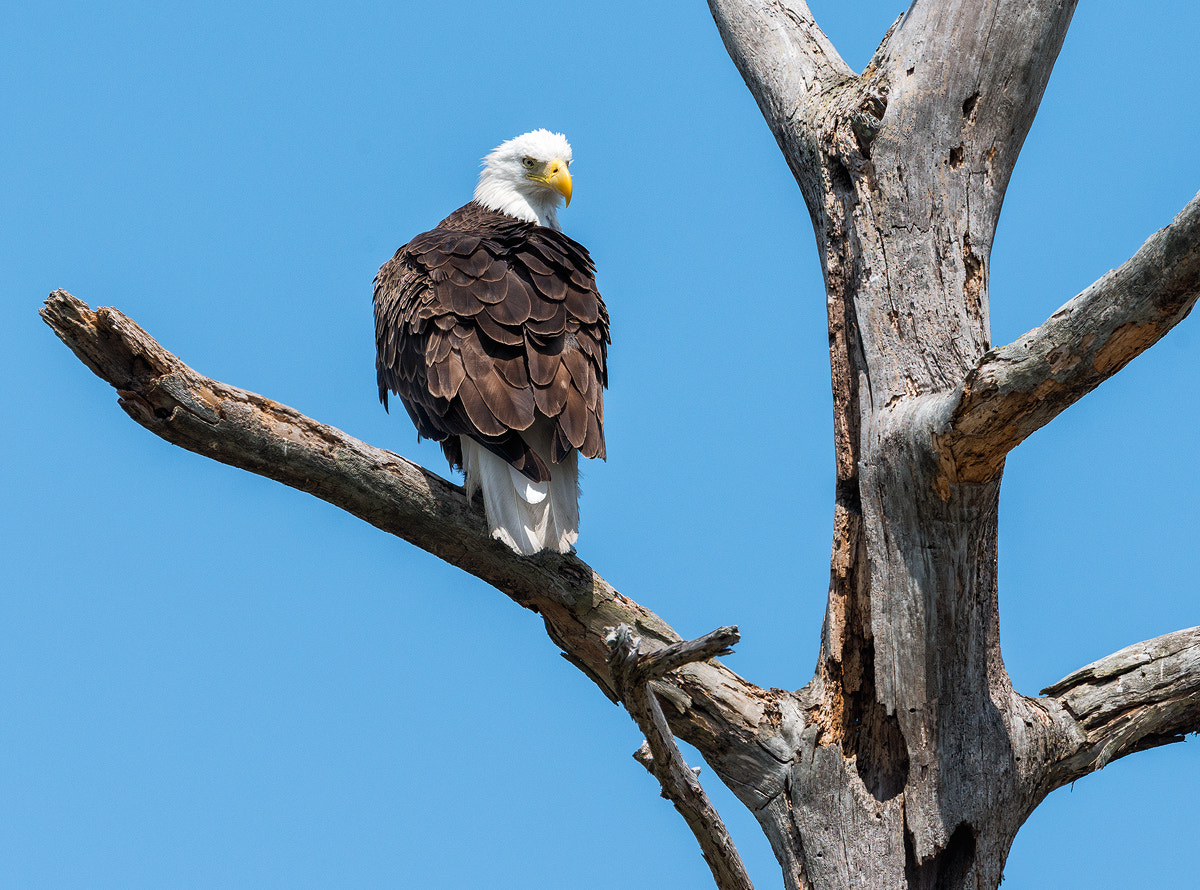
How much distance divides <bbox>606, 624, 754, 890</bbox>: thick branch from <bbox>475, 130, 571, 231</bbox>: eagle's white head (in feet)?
13.9

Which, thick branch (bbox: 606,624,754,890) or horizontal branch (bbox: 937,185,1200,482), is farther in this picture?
horizontal branch (bbox: 937,185,1200,482)

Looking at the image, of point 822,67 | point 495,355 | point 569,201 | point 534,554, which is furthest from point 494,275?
point 569,201

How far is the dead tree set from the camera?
12.6 feet

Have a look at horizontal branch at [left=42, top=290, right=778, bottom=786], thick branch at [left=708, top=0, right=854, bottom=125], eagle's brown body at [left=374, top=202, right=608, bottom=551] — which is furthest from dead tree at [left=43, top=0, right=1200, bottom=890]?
eagle's brown body at [left=374, top=202, right=608, bottom=551]

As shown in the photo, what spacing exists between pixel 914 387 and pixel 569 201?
3426 mm

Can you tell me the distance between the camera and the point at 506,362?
452cm

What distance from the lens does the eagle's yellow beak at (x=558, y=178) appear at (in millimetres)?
6812

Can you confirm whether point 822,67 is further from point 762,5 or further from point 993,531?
point 993,531

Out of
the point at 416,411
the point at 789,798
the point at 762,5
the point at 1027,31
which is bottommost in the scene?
the point at 789,798

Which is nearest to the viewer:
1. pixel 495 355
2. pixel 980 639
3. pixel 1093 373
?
pixel 1093 373

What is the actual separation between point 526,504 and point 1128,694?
95.8 inches

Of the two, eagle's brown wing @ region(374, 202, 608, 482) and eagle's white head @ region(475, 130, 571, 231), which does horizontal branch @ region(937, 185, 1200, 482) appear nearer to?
eagle's brown wing @ region(374, 202, 608, 482)

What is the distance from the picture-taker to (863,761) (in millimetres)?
4078

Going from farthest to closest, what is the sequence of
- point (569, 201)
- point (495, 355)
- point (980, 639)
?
point (569, 201) → point (495, 355) → point (980, 639)
